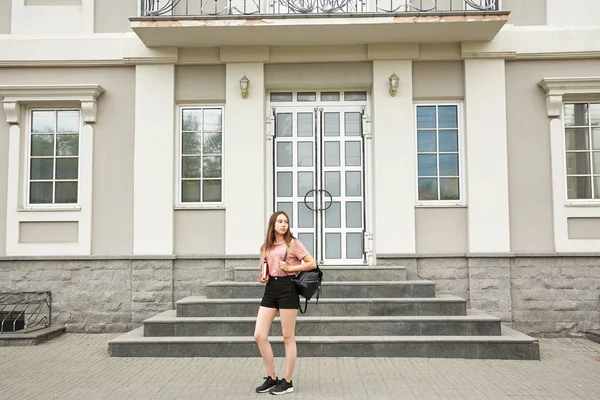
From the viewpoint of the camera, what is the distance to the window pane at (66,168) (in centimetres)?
1084

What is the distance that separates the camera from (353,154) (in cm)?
1102

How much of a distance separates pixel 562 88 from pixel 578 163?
1.35 meters

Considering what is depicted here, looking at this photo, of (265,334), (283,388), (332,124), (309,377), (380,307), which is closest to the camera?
(265,334)

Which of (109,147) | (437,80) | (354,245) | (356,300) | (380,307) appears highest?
(437,80)

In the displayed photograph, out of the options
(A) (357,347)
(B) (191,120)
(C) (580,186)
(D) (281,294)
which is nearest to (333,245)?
(A) (357,347)

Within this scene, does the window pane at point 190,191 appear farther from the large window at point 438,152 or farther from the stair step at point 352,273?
the large window at point 438,152

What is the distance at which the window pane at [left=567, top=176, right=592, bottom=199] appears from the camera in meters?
10.6

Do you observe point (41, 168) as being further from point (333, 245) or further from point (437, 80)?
point (437, 80)

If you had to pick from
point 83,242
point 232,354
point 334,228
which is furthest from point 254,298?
point 83,242

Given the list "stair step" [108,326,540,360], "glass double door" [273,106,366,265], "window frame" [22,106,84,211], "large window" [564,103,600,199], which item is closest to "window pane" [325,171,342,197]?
"glass double door" [273,106,366,265]

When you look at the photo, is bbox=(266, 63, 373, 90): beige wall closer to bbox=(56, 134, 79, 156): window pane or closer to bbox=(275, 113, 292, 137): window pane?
bbox=(275, 113, 292, 137): window pane

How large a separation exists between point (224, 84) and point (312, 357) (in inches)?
205

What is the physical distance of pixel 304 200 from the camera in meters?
11.0

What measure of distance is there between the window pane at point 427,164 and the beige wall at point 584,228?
8.02ft
